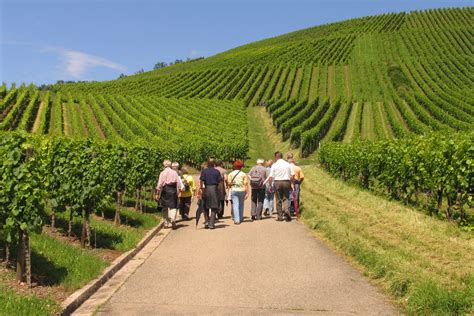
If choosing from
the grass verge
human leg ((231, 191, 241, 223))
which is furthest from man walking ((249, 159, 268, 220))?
the grass verge

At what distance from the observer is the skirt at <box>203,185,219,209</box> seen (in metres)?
14.6

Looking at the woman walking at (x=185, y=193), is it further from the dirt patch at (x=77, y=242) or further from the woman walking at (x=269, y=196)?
the dirt patch at (x=77, y=242)

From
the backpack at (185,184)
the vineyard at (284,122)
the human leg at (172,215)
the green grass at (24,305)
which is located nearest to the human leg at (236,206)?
the human leg at (172,215)

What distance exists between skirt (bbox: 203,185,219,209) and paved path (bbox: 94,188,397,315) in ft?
7.44

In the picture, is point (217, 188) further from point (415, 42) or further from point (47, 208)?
point (415, 42)

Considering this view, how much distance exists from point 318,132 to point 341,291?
5050cm

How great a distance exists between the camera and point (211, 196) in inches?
577

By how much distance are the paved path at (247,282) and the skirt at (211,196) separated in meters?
2.27

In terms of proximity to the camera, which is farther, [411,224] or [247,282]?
Result: [411,224]

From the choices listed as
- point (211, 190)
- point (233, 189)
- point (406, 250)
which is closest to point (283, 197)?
point (233, 189)

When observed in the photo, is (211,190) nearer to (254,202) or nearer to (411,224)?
(254,202)

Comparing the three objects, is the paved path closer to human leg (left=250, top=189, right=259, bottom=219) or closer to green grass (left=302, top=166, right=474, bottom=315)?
green grass (left=302, top=166, right=474, bottom=315)

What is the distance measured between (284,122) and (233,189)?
1858 inches

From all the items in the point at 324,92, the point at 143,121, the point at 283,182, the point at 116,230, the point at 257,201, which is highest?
the point at 324,92
